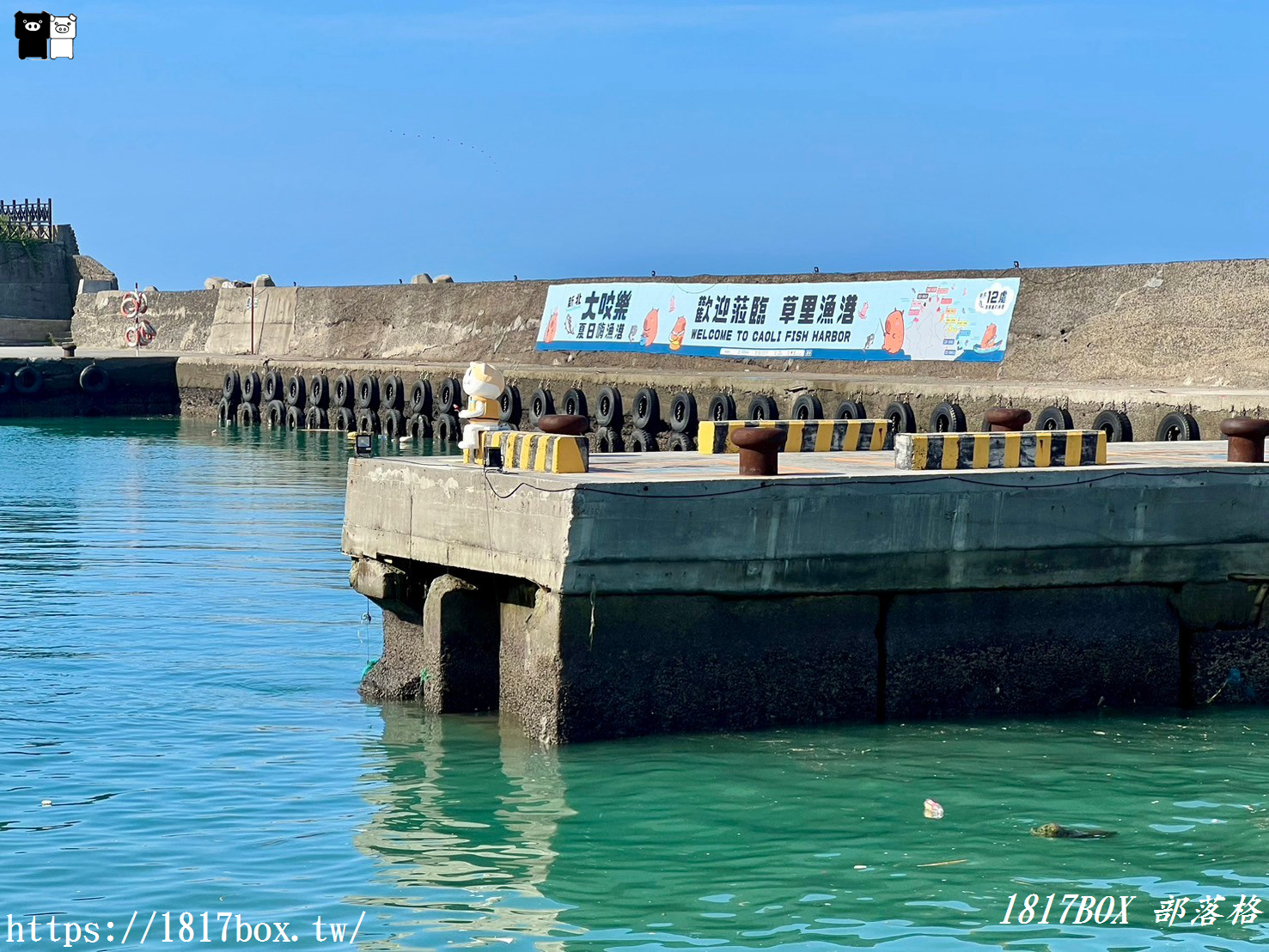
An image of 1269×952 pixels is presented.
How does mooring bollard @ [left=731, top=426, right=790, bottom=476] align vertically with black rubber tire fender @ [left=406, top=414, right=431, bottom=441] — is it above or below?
below

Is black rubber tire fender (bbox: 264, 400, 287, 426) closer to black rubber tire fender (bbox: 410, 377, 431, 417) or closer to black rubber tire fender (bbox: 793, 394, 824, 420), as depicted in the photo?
black rubber tire fender (bbox: 410, 377, 431, 417)

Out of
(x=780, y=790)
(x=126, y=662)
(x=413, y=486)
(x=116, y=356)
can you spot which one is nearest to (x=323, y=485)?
(x=126, y=662)

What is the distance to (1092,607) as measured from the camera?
10477 millimetres

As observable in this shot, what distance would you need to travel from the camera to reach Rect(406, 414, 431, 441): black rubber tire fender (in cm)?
3538

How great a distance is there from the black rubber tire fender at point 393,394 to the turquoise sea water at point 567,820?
78.3ft

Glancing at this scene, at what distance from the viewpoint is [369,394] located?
123 ft

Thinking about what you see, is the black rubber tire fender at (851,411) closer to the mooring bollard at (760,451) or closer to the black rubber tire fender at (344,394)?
the mooring bollard at (760,451)

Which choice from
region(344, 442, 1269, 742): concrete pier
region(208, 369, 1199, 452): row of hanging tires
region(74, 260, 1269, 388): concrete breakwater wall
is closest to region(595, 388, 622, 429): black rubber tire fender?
region(208, 369, 1199, 452): row of hanging tires

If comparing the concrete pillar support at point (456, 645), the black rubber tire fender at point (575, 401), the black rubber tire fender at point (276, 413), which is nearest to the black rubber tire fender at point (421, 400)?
the black rubber tire fender at point (276, 413)

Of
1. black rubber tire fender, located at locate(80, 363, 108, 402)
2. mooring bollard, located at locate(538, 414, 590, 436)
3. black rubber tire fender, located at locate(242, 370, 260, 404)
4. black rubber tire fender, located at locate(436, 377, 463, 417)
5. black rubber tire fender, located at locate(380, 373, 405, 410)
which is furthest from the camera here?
black rubber tire fender, located at locate(80, 363, 108, 402)

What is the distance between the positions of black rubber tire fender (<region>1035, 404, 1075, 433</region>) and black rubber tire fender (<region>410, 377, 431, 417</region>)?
16.8 meters

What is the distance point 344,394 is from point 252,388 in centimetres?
467

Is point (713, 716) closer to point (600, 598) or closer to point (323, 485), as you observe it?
point (600, 598)

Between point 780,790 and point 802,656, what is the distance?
4.07 ft
